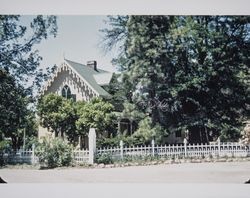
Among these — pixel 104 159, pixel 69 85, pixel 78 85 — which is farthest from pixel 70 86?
pixel 104 159

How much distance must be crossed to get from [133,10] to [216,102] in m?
1.88

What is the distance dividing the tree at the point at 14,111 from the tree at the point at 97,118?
73cm

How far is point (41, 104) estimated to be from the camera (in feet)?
18.7

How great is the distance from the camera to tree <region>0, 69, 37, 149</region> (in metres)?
5.65

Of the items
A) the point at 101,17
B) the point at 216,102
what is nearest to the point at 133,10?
the point at 101,17

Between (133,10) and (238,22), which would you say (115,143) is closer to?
(133,10)

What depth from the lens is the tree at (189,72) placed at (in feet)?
18.6

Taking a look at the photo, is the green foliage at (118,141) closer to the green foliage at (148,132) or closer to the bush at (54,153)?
the green foliage at (148,132)

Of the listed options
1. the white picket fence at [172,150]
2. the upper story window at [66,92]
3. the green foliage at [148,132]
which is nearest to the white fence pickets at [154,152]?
the white picket fence at [172,150]

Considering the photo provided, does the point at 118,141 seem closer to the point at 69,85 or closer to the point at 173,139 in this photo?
the point at 173,139

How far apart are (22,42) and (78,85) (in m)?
1.08

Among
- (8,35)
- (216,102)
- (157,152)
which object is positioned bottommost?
(157,152)

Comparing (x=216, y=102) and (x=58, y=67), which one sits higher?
(x=58, y=67)

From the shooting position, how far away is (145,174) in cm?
537
